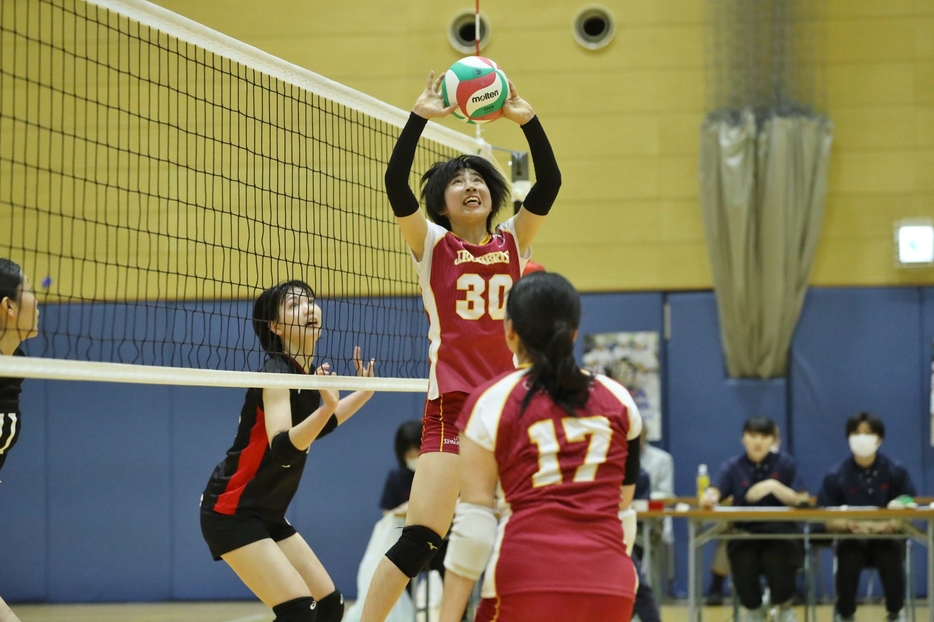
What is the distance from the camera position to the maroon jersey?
271cm

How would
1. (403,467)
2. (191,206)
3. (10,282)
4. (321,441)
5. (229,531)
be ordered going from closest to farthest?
1. (10,282)
2. (229,531)
3. (403,467)
4. (191,206)
5. (321,441)

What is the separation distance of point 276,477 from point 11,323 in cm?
120

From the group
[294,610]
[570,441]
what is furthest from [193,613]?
[570,441]

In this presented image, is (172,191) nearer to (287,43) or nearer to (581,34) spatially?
(287,43)

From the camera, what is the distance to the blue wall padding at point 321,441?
10.5 m

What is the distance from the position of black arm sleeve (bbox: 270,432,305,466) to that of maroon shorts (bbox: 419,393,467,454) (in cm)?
53

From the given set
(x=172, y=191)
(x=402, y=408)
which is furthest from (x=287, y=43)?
(x=402, y=408)

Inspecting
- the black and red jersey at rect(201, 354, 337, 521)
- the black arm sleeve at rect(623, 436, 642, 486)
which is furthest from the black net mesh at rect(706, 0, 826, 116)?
the black arm sleeve at rect(623, 436, 642, 486)

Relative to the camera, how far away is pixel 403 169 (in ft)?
13.3

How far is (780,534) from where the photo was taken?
7863 millimetres

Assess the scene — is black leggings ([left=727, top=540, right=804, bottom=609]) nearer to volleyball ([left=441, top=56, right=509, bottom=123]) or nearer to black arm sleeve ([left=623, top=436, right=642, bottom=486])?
volleyball ([left=441, top=56, right=509, bottom=123])

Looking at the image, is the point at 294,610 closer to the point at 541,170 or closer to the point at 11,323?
the point at 11,323

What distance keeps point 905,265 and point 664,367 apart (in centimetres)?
258

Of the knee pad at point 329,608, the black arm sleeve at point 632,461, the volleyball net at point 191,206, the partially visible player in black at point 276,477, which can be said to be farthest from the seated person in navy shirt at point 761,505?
the black arm sleeve at point 632,461
